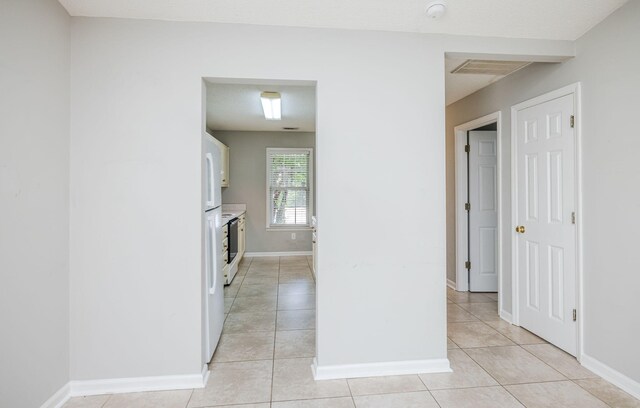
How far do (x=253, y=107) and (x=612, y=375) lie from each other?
14.7 ft

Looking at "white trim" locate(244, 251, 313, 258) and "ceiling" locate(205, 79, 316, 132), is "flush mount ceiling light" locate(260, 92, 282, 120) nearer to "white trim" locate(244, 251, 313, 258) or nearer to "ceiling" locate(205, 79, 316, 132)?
"ceiling" locate(205, 79, 316, 132)

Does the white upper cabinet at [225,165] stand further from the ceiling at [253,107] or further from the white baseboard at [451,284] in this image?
the white baseboard at [451,284]

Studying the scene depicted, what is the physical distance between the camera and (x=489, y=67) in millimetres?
2857

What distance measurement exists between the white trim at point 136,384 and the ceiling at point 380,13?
231 cm

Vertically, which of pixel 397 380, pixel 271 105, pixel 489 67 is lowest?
pixel 397 380

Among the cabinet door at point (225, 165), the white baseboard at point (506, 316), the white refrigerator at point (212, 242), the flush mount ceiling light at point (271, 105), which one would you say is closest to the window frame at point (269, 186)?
the cabinet door at point (225, 165)

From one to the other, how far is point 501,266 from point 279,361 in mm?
2338

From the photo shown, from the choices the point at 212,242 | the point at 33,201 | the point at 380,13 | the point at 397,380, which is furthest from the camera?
the point at 212,242

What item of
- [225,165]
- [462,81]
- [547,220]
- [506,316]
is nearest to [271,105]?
[225,165]

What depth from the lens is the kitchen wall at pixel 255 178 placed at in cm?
646

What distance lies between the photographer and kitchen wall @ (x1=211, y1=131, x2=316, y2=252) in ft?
21.2

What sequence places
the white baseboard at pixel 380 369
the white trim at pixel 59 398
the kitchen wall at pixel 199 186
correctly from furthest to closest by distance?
the white baseboard at pixel 380 369, the kitchen wall at pixel 199 186, the white trim at pixel 59 398

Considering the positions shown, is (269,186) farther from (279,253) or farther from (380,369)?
(380,369)

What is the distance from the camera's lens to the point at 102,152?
209cm
